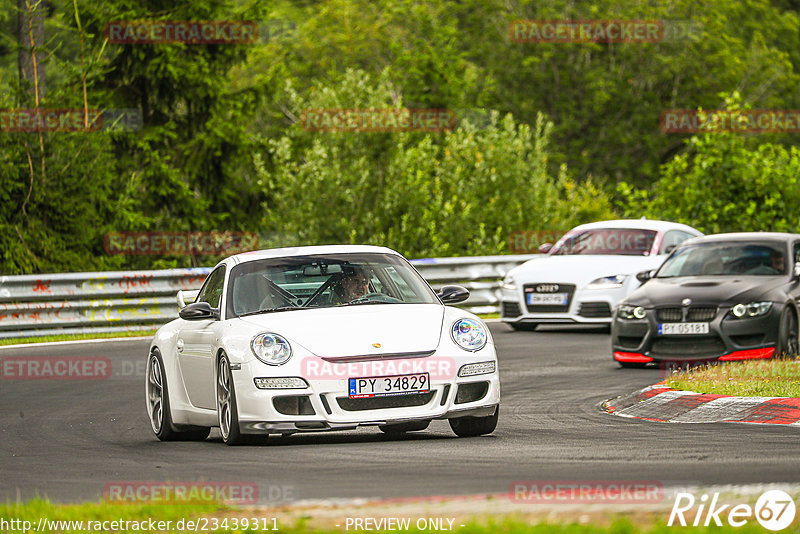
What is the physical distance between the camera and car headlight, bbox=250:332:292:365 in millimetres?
9875

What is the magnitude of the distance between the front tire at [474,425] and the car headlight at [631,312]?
6.13 metres

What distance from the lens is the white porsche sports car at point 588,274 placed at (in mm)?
21656

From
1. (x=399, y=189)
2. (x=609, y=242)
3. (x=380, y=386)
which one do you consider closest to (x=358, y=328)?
(x=380, y=386)

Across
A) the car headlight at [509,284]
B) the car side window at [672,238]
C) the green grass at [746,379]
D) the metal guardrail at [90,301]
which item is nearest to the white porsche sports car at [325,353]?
the green grass at [746,379]

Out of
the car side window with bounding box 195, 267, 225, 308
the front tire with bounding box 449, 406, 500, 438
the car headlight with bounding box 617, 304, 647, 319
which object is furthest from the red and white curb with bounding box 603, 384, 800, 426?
the car side window with bounding box 195, 267, 225, 308

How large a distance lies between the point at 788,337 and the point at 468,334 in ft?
22.7

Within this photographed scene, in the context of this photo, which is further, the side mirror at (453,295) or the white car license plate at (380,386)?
the side mirror at (453,295)

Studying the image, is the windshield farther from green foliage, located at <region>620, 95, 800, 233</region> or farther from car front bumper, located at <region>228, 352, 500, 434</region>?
green foliage, located at <region>620, 95, 800, 233</region>

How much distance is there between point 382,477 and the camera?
8016mm

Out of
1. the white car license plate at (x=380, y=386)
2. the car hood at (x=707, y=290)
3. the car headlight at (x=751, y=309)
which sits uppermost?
the white car license plate at (x=380, y=386)

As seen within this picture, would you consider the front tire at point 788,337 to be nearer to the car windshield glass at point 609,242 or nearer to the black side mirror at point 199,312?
the car windshield glass at point 609,242

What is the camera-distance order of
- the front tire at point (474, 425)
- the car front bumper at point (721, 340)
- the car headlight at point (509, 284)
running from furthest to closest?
1. the car headlight at point (509, 284)
2. the car front bumper at point (721, 340)
3. the front tire at point (474, 425)

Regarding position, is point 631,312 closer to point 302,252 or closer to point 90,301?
point 302,252

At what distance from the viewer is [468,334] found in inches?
404
